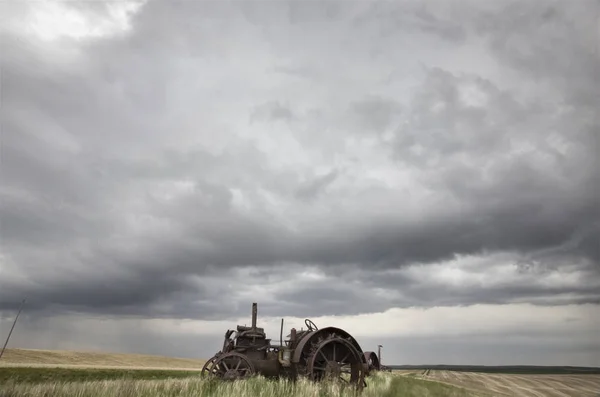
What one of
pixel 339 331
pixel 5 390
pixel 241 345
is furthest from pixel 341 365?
pixel 5 390

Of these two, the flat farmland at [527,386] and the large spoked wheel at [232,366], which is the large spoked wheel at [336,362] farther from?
the flat farmland at [527,386]

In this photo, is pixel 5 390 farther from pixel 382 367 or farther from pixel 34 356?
pixel 34 356

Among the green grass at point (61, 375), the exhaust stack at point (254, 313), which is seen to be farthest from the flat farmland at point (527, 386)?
the green grass at point (61, 375)

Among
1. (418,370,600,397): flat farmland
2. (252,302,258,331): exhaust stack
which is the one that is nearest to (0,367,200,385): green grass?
(252,302,258,331): exhaust stack

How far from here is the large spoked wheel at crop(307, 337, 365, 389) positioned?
21703mm

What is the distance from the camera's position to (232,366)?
24.2m

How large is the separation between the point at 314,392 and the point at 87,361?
199ft

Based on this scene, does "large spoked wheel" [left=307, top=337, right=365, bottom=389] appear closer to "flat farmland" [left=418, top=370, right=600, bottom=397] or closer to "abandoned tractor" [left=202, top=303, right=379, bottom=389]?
"abandoned tractor" [left=202, top=303, right=379, bottom=389]

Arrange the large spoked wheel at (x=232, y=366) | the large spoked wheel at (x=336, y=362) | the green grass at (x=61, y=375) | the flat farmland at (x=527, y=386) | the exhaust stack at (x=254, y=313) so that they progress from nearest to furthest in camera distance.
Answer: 1. the large spoked wheel at (x=336, y=362)
2. the large spoked wheel at (x=232, y=366)
3. the exhaust stack at (x=254, y=313)
4. the green grass at (x=61, y=375)
5. the flat farmland at (x=527, y=386)

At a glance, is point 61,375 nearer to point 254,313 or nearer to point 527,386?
point 254,313

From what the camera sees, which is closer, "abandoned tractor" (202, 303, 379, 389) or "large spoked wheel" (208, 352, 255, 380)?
"abandoned tractor" (202, 303, 379, 389)

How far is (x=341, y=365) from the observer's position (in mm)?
22547

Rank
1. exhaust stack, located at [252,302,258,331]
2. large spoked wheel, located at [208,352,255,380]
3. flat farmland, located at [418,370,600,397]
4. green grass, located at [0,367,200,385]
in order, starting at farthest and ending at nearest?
flat farmland, located at [418,370,600,397] → green grass, located at [0,367,200,385] → exhaust stack, located at [252,302,258,331] → large spoked wheel, located at [208,352,255,380]

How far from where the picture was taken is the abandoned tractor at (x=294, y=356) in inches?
871
